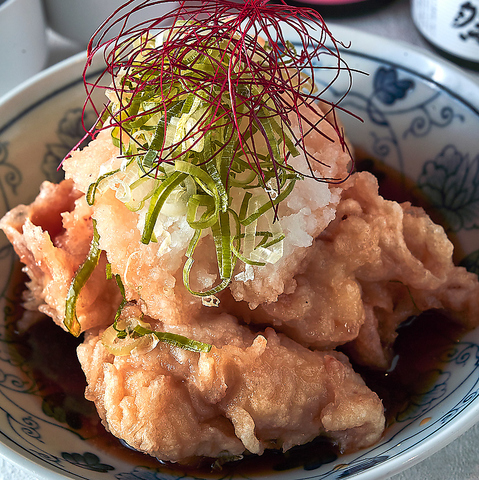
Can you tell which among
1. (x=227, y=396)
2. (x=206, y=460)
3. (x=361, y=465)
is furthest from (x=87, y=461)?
(x=361, y=465)

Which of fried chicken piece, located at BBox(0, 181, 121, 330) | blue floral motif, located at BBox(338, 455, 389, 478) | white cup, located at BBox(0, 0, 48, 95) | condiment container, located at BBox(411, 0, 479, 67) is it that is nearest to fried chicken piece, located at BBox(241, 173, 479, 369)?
blue floral motif, located at BBox(338, 455, 389, 478)

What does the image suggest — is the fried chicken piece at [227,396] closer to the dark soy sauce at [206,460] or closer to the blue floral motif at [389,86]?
the dark soy sauce at [206,460]

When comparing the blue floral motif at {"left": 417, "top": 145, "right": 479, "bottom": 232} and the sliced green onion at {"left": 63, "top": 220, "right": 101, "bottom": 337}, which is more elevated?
the blue floral motif at {"left": 417, "top": 145, "right": 479, "bottom": 232}

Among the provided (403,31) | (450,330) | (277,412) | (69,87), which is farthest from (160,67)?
(403,31)

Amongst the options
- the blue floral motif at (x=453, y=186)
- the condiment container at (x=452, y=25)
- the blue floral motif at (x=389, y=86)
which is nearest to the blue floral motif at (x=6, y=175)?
the blue floral motif at (x=389, y=86)

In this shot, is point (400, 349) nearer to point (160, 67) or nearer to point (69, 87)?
point (160, 67)

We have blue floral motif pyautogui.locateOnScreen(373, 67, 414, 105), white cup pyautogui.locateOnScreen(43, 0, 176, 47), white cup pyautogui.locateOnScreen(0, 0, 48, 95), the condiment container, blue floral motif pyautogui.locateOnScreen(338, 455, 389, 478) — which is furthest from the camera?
white cup pyautogui.locateOnScreen(43, 0, 176, 47)

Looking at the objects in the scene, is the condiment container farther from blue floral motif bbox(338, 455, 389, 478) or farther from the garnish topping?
blue floral motif bbox(338, 455, 389, 478)
